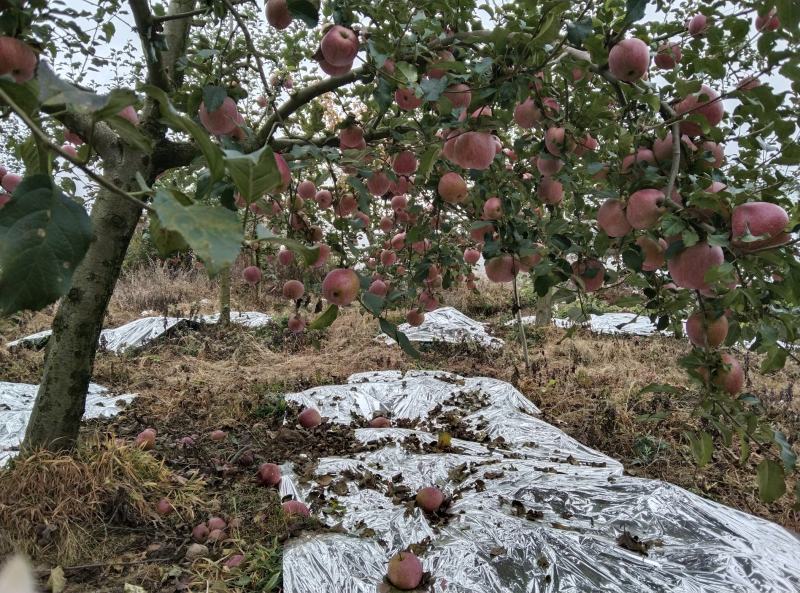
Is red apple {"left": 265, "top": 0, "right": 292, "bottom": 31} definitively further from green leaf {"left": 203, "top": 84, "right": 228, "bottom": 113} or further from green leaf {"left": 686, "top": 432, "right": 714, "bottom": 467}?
green leaf {"left": 686, "top": 432, "right": 714, "bottom": 467}

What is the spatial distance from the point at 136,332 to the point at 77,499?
397cm

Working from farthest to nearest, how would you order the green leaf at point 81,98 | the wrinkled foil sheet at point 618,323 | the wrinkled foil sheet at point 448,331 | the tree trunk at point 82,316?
1. the wrinkled foil sheet at point 618,323
2. the wrinkled foil sheet at point 448,331
3. the tree trunk at point 82,316
4. the green leaf at point 81,98

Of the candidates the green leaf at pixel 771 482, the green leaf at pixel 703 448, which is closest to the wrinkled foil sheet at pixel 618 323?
the green leaf at pixel 703 448

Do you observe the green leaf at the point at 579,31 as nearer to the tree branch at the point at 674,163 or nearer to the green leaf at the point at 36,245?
Result: the tree branch at the point at 674,163

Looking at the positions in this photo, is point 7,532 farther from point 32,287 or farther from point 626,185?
point 626,185

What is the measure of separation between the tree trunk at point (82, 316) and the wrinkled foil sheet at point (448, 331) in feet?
12.5

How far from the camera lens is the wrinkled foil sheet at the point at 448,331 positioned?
5.62 meters

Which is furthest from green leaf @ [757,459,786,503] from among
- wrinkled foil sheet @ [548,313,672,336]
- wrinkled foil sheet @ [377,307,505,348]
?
wrinkled foil sheet @ [548,313,672,336]

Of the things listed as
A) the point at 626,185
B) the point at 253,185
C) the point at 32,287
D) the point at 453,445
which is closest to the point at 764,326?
the point at 626,185

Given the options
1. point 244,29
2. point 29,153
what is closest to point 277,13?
point 244,29

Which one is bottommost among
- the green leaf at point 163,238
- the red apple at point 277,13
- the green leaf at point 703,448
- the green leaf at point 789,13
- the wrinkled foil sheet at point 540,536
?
the wrinkled foil sheet at point 540,536

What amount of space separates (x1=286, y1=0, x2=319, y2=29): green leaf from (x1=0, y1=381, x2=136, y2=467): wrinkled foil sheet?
2.10 meters

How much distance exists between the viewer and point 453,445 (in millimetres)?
2531

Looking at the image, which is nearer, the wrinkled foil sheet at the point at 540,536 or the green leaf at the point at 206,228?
the green leaf at the point at 206,228
